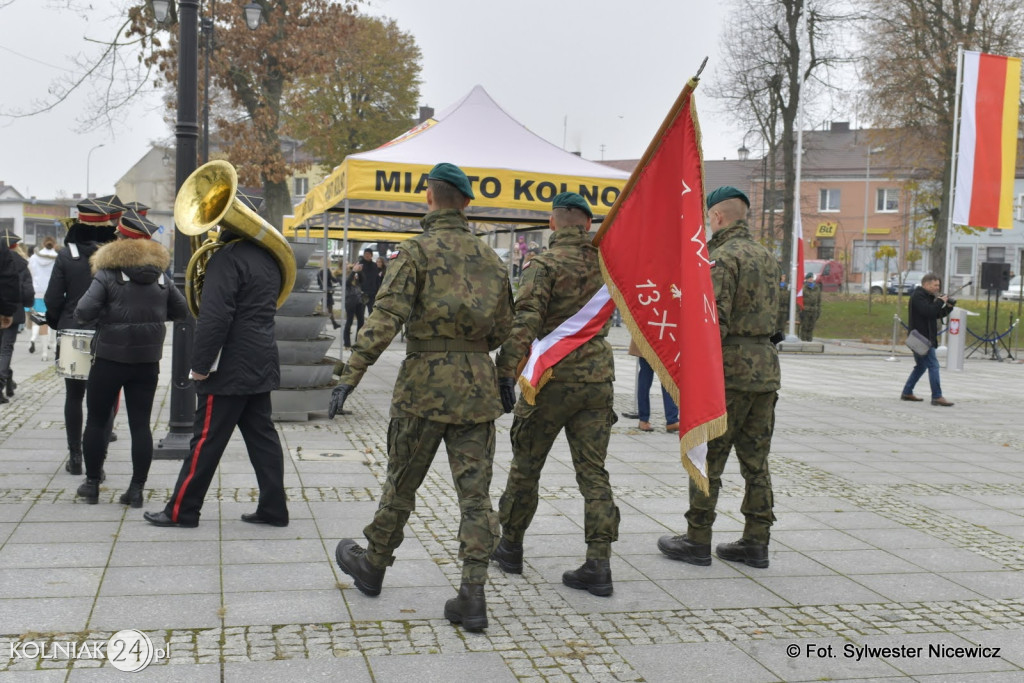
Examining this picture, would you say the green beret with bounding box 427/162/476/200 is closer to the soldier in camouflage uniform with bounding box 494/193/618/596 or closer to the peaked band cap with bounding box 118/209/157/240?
the soldier in camouflage uniform with bounding box 494/193/618/596

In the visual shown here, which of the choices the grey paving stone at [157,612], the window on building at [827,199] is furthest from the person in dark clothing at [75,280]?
the window on building at [827,199]

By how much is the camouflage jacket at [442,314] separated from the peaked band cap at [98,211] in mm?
3420

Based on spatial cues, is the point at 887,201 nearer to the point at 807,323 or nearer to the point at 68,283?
the point at 807,323

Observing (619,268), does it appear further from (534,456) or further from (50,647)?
(50,647)

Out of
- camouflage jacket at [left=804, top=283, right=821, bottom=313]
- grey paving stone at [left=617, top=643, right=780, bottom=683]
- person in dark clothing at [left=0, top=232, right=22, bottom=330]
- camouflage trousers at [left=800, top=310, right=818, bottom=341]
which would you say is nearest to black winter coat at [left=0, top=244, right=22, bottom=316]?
person in dark clothing at [left=0, top=232, right=22, bottom=330]

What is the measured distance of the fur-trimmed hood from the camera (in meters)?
6.30

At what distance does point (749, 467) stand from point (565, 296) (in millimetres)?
1448

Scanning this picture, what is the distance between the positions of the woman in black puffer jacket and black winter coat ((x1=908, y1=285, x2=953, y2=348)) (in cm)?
1088

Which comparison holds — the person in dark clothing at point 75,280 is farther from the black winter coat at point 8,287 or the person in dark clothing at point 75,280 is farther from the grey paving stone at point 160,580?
the grey paving stone at point 160,580

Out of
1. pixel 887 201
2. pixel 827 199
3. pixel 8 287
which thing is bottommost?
pixel 8 287

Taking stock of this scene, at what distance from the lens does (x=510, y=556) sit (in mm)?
5371

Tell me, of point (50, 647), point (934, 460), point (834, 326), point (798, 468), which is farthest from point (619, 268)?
point (834, 326)

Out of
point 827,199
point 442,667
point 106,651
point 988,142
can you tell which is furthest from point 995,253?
point 106,651

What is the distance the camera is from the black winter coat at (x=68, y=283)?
275 inches
